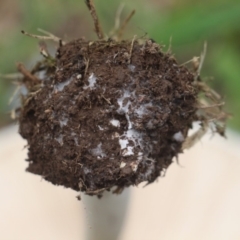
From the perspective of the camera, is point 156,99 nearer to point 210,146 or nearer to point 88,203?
point 88,203

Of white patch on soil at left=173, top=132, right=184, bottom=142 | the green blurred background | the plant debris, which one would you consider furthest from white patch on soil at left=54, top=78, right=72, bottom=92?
the green blurred background

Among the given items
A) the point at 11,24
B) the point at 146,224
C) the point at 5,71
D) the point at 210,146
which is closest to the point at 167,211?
the point at 146,224

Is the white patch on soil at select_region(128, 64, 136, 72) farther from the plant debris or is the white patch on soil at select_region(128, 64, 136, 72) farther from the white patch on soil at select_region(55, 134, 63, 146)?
the white patch on soil at select_region(55, 134, 63, 146)

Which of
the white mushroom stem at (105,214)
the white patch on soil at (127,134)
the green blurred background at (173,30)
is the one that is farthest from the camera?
the green blurred background at (173,30)

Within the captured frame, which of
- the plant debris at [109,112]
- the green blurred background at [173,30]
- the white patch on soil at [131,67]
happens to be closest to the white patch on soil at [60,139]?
the plant debris at [109,112]

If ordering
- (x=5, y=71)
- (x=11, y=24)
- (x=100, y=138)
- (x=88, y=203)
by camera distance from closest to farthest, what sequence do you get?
1. (x=100, y=138)
2. (x=88, y=203)
3. (x=5, y=71)
4. (x=11, y=24)

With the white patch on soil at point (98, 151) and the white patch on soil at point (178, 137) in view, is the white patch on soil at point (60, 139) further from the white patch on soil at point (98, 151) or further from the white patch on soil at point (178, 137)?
the white patch on soil at point (178, 137)
